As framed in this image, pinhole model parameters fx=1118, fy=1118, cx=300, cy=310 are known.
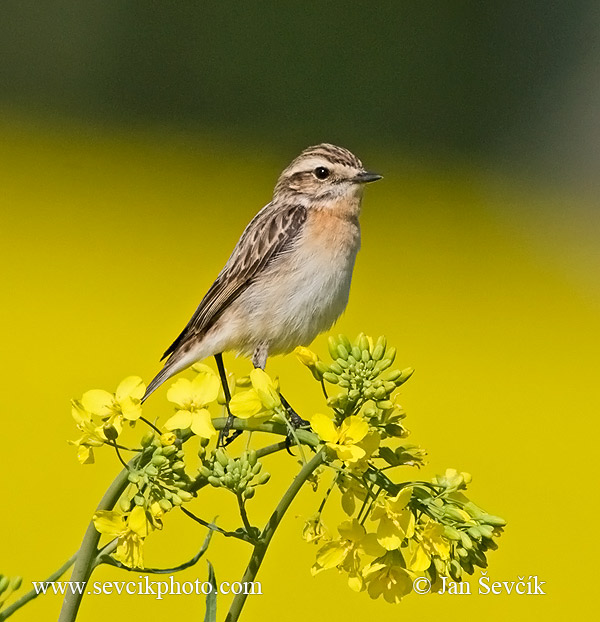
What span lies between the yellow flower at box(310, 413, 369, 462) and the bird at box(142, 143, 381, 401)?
1952 millimetres

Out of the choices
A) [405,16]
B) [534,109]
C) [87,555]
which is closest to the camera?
[87,555]

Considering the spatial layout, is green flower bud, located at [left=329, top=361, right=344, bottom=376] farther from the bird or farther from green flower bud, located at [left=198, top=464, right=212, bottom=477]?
the bird

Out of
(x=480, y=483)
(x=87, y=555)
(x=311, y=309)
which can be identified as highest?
(x=480, y=483)

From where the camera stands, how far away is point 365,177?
4.44 metres

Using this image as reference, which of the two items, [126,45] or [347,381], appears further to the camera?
[126,45]

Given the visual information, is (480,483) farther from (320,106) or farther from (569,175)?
(569,175)

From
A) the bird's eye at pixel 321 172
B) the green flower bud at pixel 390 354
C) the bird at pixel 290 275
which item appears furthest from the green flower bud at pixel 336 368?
the bird's eye at pixel 321 172

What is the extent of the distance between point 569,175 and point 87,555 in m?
15.9

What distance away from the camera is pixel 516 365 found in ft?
34.1

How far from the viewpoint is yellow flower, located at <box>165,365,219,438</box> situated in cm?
221

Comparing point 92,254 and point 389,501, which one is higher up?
point 92,254

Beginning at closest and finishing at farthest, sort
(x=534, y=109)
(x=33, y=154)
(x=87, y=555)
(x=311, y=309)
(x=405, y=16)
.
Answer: (x=87, y=555), (x=311, y=309), (x=33, y=154), (x=405, y=16), (x=534, y=109)

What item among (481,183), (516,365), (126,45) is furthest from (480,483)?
A: (126,45)

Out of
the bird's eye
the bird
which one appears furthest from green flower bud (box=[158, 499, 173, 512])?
A: the bird's eye
